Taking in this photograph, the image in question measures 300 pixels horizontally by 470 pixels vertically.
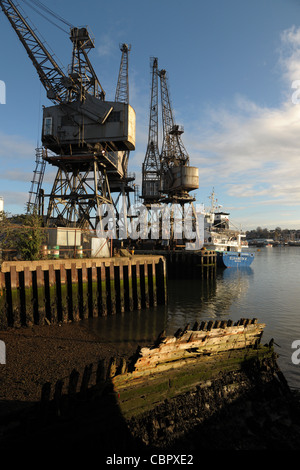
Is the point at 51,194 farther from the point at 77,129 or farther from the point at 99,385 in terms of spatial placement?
the point at 99,385

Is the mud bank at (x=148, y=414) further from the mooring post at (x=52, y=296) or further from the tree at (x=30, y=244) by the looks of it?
the tree at (x=30, y=244)

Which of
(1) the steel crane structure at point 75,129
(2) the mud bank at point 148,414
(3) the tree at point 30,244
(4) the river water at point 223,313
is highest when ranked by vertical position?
(1) the steel crane structure at point 75,129

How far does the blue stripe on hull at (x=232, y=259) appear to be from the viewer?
58.1 m

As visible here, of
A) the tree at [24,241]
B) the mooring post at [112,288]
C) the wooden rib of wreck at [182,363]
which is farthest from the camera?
the mooring post at [112,288]

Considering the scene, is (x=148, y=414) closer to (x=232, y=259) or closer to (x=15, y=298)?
(x=15, y=298)

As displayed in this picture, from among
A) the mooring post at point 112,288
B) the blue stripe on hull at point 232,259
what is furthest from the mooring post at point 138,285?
the blue stripe on hull at point 232,259

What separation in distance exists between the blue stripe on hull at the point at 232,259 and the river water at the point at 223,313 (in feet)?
55.1

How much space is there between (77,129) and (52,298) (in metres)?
24.1

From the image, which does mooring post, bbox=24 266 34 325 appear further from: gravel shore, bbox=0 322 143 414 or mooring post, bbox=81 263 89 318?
mooring post, bbox=81 263 89 318

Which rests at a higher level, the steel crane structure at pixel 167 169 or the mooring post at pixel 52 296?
the steel crane structure at pixel 167 169

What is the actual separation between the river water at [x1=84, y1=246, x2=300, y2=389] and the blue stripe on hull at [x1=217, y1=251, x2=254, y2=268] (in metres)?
16.8

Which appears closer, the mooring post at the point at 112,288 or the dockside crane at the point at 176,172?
the mooring post at the point at 112,288

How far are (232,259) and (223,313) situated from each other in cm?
3752

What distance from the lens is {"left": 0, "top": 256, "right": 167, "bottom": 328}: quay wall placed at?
15.6 m
